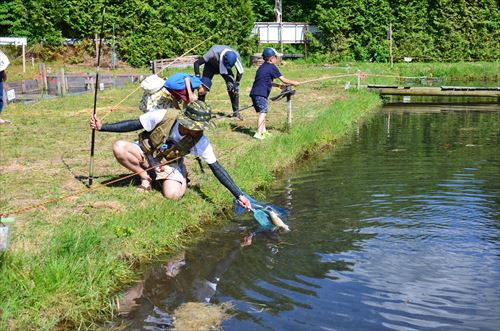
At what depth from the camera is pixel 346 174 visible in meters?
10.6

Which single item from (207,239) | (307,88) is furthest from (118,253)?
(307,88)

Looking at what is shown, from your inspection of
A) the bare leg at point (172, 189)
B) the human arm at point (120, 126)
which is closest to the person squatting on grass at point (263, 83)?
the bare leg at point (172, 189)

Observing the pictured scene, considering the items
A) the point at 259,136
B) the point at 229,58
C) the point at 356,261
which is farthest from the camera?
the point at 229,58

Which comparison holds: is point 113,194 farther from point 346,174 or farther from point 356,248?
point 346,174

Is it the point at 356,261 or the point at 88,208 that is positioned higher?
the point at 88,208

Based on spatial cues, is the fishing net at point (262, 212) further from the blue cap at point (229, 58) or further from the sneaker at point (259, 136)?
the blue cap at point (229, 58)

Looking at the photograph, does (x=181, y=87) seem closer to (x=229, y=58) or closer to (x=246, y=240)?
(x=246, y=240)

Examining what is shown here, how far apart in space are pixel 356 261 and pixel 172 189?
2.49 m

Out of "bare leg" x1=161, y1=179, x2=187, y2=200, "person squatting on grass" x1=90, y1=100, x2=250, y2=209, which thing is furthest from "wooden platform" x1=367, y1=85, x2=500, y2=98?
"bare leg" x1=161, y1=179, x2=187, y2=200

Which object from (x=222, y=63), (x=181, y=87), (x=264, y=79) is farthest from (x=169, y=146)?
(x=222, y=63)

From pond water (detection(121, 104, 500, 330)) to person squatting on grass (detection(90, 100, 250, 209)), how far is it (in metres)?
0.75

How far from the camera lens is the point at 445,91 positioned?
849 inches

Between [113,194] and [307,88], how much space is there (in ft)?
49.2

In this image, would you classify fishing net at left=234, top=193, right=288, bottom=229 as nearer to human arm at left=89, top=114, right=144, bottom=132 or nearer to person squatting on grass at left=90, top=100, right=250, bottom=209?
person squatting on grass at left=90, top=100, right=250, bottom=209
